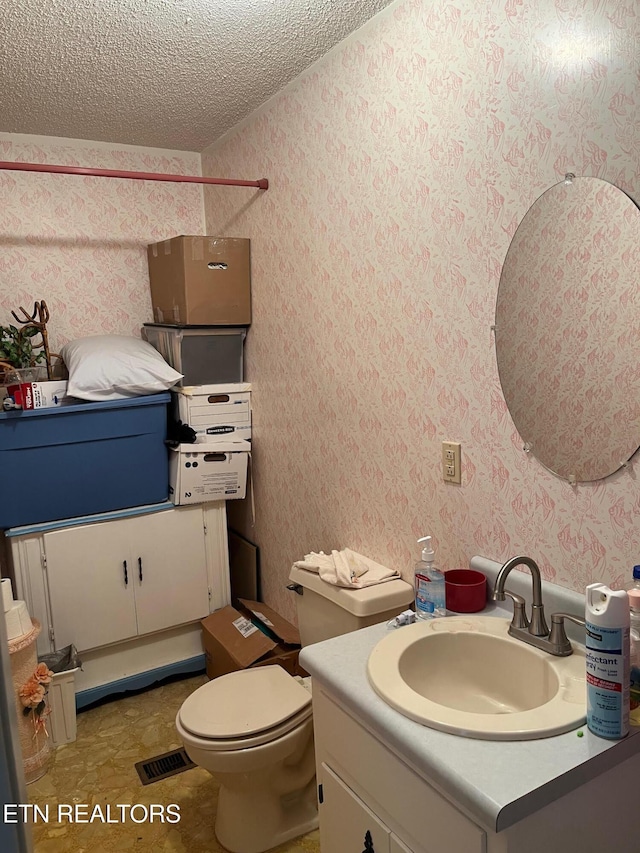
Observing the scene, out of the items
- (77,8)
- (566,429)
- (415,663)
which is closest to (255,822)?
(415,663)

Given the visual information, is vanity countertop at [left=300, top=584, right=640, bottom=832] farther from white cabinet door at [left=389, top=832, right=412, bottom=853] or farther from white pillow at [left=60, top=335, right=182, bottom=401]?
white pillow at [left=60, top=335, right=182, bottom=401]

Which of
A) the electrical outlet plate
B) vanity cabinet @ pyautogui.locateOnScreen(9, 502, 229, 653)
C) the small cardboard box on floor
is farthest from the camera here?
vanity cabinet @ pyautogui.locateOnScreen(9, 502, 229, 653)

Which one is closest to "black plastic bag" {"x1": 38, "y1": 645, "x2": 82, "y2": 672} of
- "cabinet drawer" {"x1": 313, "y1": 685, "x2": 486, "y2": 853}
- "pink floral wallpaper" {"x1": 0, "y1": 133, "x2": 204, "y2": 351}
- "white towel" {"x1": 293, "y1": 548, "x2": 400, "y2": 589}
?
"white towel" {"x1": 293, "y1": 548, "x2": 400, "y2": 589}

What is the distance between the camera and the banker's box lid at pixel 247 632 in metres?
2.54

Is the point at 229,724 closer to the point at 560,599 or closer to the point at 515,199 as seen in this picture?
the point at 560,599

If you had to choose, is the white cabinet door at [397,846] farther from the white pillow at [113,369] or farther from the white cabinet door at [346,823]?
the white pillow at [113,369]

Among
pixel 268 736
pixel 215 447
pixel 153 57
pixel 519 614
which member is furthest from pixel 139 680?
pixel 153 57

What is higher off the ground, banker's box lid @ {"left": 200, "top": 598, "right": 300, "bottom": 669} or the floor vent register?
banker's box lid @ {"left": 200, "top": 598, "right": 300, "bottom": 669}

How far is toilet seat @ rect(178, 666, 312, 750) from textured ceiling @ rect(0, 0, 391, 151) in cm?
198

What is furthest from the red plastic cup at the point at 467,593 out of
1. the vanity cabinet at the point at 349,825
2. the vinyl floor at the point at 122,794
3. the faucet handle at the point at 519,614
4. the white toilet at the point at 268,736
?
the vinyl floor at the point at 122,794

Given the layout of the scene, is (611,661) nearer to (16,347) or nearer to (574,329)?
(574,329)

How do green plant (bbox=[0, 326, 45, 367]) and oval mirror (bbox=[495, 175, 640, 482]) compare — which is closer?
oval mirror (bbox=[495, 175, 640, 482])

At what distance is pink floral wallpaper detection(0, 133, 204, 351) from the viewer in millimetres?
2898

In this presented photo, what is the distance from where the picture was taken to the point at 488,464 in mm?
1712
